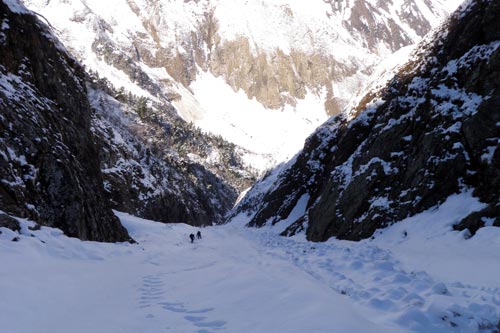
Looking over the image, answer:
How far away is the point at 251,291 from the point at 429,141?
14.0 m

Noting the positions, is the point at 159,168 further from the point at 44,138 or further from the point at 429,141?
the point at 429,141

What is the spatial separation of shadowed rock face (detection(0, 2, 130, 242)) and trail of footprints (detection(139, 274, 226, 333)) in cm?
547

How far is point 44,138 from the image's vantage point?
16.0m

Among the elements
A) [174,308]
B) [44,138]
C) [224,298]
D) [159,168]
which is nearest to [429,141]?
[224,298]

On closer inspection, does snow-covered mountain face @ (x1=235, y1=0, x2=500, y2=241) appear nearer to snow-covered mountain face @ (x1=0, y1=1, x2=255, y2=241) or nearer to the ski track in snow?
the ski track in snow

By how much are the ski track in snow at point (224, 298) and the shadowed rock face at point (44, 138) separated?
298cm

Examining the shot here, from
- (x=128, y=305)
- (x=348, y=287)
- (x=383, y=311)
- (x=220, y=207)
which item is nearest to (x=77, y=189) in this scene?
(x=128, y=305)

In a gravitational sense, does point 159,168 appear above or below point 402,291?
above

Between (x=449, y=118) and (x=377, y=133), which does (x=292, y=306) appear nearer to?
(x=449, y=118)

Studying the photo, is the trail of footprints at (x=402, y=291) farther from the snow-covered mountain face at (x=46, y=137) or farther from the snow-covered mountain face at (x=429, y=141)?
the snow-covered mountain face at (x=46, y=137)

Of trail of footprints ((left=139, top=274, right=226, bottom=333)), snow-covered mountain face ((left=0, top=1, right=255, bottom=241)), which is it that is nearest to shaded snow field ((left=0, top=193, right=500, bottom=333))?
trail of footprints ((left=139, top=274, right=226, bottom=333))

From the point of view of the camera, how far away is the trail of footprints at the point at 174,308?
6457mm

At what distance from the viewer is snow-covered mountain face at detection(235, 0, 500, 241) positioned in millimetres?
16016

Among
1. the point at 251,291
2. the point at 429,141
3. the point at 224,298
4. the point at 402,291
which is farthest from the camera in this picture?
the point at 429,141
